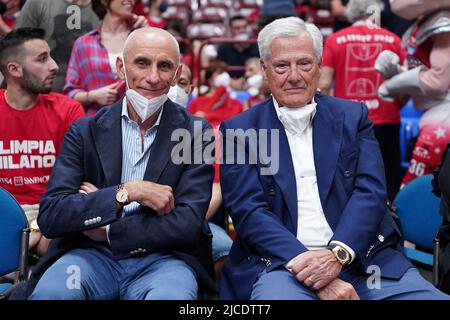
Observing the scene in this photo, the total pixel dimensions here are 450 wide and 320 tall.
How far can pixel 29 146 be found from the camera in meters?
3.84

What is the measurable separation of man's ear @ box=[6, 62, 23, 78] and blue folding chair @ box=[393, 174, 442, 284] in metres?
2.07

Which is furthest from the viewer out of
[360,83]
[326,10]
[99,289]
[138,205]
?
[326,10]

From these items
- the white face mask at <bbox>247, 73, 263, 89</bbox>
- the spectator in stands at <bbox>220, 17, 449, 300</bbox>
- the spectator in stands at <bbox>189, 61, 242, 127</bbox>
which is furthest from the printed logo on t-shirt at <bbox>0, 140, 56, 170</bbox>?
the white face mask at <bbox>247, 73, 263, 89</bbox>

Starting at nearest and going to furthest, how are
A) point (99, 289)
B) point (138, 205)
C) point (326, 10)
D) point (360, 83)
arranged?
point (99, 289)
point (138, 205)
point (360, 83)
point (326, 10)

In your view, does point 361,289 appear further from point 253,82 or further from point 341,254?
point 253,82

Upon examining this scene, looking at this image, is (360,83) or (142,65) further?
(360,83)

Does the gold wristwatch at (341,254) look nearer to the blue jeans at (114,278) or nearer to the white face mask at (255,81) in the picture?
the blue jeans at (114,278)

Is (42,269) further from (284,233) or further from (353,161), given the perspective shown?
(353,161)

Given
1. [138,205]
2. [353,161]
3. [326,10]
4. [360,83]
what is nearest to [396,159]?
[360,83]

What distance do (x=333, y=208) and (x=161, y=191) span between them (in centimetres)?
70

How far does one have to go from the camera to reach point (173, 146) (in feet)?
10.4

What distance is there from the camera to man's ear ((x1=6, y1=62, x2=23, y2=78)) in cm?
395

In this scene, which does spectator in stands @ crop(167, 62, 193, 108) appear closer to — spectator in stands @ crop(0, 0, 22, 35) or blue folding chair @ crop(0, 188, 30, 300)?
blue folding chair @ crop(0, 188, 30, 300)

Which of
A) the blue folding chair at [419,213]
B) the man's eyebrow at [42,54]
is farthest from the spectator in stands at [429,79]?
the man's eyebrow at [42,54]
